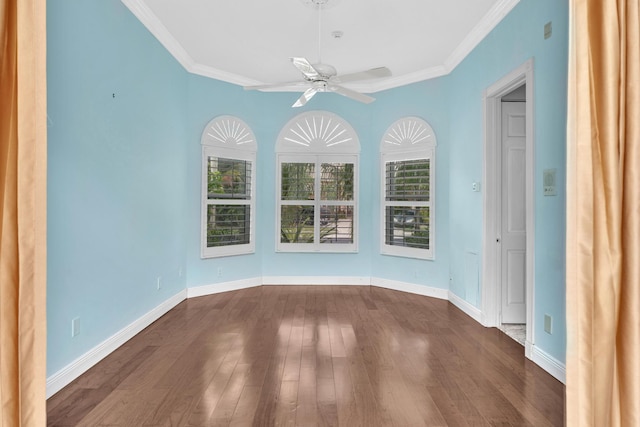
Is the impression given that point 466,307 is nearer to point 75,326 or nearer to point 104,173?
point 75,326

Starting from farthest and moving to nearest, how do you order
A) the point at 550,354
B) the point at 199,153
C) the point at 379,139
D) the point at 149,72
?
1. the point at 379,139
2. the point at 199,153
3. the point at 149,72
4. the point at 550,354

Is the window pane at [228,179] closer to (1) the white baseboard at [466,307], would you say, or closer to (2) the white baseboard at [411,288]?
(2) the white baseboard at [411,288]

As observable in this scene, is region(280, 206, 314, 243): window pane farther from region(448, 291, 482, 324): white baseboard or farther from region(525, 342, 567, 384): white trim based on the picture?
region(525, 342, 567, 384): white trim

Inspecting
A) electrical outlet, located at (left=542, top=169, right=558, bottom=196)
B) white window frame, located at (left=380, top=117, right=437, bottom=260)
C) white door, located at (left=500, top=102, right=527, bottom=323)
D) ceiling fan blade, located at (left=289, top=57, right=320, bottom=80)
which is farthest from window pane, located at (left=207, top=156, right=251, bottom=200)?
electrical outlet, located at (left=542, top=169, right=558, bottom=196)

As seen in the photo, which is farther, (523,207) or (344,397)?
(523,207)

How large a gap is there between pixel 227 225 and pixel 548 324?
4.04 meters

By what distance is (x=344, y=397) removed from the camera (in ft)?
7.63

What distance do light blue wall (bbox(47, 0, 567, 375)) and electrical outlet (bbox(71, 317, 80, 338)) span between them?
0.19 ft

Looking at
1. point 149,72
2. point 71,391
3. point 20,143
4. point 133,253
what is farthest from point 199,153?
point 20,143

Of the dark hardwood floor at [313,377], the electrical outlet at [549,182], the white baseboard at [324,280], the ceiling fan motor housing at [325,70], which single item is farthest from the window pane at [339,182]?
the electrical outlet at [549,182]

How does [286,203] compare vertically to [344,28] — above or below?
below

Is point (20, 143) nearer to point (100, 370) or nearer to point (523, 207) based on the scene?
point (100, 370)

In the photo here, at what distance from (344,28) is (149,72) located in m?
2.11

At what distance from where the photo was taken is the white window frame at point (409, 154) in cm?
512
